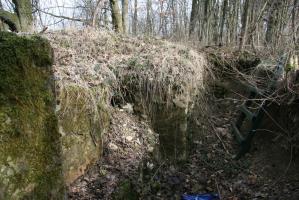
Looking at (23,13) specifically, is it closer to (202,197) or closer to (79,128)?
(79,128)

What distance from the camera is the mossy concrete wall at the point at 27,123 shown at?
6.70 ft

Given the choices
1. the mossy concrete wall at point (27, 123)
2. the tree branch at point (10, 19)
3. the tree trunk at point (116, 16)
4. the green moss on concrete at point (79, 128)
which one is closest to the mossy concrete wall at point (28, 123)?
the mossy concrete wall at point (27, 123)

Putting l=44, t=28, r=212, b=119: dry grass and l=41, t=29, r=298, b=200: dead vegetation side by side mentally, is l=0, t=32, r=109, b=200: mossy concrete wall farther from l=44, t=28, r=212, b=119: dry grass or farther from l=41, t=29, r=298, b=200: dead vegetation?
l=44, t=28, r=212, b=119: dry grass

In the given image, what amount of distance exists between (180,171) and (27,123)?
3157 mm

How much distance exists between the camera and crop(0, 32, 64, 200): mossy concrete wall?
6.70 ft

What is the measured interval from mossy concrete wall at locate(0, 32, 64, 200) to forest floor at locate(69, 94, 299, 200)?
1474 mm

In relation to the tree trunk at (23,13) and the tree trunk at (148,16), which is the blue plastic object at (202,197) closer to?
the tree trunk at (23,13)

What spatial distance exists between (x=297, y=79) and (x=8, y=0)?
28.0ft

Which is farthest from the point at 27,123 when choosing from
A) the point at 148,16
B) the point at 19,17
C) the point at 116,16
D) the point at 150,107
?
the point at 148,16

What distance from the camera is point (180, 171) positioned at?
15.9ft

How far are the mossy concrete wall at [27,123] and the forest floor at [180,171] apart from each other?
58.0 inches

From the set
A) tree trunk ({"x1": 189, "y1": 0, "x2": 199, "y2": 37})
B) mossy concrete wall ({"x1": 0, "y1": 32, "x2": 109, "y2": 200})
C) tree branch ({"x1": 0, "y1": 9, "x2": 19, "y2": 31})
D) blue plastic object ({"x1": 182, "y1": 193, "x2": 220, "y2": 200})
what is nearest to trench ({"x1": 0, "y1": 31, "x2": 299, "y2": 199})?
blue plastic object ({"x1": 182, "y1": 193, "x2": 220, "y2": 200})

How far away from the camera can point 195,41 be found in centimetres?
746

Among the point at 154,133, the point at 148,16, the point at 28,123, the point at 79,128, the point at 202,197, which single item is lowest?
the point at 202,197
